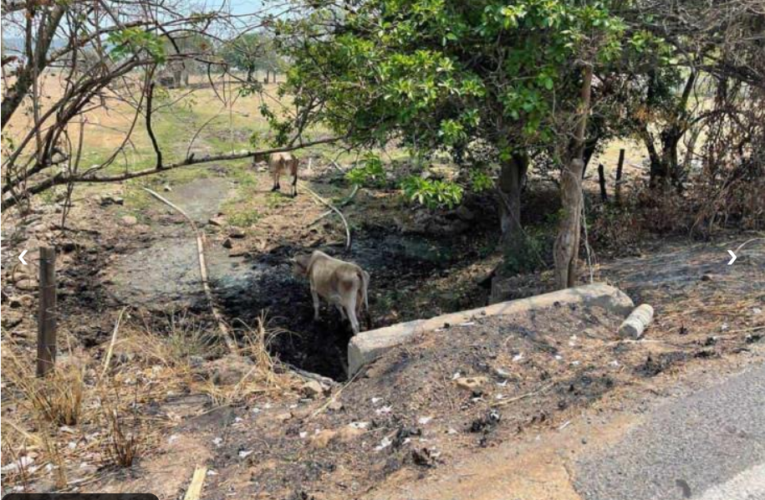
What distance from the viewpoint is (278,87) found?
9.13 m

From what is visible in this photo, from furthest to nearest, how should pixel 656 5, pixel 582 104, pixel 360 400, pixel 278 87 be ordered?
1. pixel 278 87
2. pixel 656 5
3. pixel 582 104
4. pixel 360 400

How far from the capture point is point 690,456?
14.5ft

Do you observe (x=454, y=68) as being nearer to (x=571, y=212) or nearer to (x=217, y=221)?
(x=571, y=212)

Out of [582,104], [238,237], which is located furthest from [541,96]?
[238,237]

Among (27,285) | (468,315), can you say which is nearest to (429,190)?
(468,315)

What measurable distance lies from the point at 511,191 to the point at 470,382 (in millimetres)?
6181

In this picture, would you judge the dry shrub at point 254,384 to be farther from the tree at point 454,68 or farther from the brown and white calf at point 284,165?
the brown and white calf at point 284,165

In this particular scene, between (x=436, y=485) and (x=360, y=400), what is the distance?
1539 mm

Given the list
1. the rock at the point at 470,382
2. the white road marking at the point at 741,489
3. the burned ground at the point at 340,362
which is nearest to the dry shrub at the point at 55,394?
the burned ground at the point at 340,362

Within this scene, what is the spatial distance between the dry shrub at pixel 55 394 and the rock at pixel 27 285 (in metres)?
4.23

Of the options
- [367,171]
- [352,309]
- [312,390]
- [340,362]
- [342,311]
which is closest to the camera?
[312,390]

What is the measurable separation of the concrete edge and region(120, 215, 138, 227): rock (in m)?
8.19

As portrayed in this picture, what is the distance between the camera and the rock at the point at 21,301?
32.1 feet

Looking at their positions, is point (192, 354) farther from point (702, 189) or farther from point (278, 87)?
point (702, 189)
